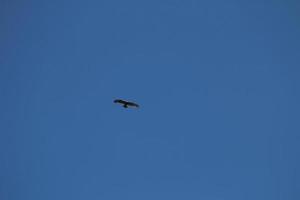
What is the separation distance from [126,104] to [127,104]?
22mm

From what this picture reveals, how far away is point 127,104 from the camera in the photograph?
7.90 m

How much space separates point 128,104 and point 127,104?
0.10 feet

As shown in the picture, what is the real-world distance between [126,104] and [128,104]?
0.05 meters

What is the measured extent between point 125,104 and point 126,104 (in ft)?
0.07

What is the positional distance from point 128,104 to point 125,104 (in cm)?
7

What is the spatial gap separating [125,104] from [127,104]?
1.7 inches

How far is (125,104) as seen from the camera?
311 inches

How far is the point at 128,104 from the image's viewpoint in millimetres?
7879

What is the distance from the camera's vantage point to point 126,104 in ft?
25.9
